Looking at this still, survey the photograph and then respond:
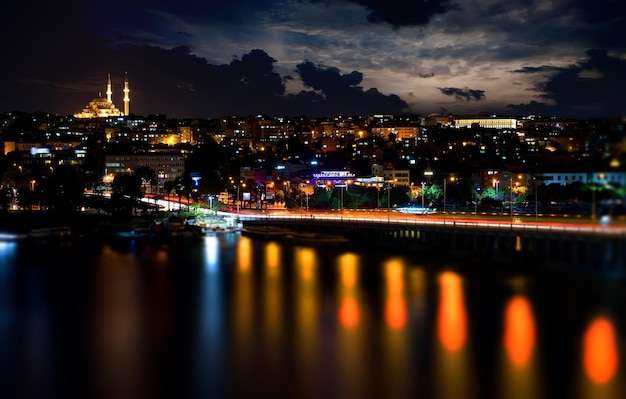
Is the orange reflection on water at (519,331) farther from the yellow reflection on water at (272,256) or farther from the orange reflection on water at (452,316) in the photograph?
the yellow reflection on water at (272,256)

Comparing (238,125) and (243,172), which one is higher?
(238,125)

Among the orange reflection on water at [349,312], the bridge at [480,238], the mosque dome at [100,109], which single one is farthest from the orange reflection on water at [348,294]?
the mosque dome at [100,109]

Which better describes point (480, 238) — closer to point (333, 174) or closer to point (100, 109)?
point (333, 174)

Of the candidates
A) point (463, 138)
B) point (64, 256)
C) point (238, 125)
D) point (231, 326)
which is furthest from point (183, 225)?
point (238, 125)

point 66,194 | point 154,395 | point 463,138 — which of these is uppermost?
point 463,138

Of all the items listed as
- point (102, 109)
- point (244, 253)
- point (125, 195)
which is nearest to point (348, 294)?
point (244, 253)

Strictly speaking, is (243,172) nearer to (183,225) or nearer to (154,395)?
(183,225)
